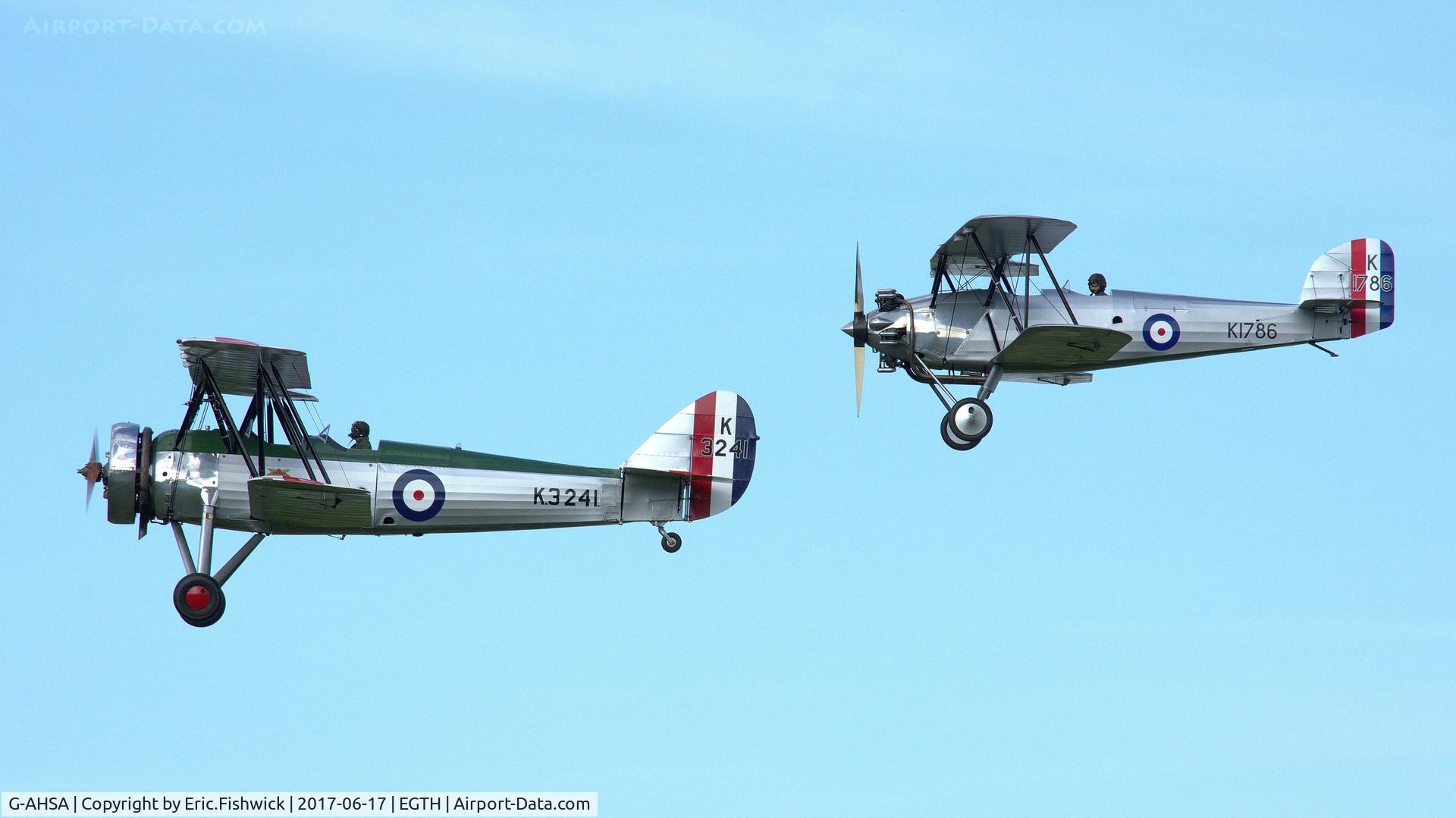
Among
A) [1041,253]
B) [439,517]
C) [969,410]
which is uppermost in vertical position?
[1041,253]

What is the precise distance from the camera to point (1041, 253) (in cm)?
2342

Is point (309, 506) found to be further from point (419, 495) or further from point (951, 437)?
point (951, 437)

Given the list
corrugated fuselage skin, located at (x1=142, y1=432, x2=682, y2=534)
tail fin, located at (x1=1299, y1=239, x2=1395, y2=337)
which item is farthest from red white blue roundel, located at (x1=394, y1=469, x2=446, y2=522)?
tail fin, located at (x1=1299, y1=239, x2=1395, y2=337)

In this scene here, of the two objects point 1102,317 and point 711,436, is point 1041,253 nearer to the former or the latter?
point 1102,317

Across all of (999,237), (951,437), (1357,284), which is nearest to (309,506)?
(951,437)

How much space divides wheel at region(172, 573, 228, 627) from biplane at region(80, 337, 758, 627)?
1cm

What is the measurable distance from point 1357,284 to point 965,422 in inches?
218

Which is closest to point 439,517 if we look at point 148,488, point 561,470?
point 561,470

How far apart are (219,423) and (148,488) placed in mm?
1036

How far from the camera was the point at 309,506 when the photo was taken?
71.5ft

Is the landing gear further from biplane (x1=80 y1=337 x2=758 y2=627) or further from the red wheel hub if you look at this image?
the red wheel hub

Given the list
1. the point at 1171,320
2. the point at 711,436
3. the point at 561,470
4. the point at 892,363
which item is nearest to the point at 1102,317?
the point at 1171,320

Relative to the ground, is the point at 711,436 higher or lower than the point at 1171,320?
lower

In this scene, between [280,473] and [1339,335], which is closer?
[280,473]
